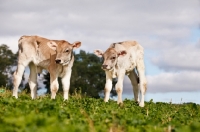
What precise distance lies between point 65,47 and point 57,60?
965mm

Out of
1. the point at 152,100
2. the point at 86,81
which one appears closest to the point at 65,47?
the point at 152,100

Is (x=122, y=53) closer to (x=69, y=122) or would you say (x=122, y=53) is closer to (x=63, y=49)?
(x=63, y=49)

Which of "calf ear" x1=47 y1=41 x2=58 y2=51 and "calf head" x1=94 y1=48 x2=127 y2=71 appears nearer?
"calf head" x1=94 y1=48 x2=127 y2=71

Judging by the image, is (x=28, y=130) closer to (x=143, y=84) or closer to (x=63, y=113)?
(x=63, y=113)

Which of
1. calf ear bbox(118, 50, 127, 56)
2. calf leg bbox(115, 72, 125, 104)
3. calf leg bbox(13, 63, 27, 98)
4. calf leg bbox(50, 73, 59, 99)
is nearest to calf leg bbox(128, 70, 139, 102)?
calf ear bbox(118, 50, 127, 56)

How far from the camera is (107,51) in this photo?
19.8 meters

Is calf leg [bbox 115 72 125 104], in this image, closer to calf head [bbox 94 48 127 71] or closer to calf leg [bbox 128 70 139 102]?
calf head [bbox 94 48 127 71]

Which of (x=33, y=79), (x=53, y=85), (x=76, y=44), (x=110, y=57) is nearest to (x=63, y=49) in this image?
(x=76, y=44)

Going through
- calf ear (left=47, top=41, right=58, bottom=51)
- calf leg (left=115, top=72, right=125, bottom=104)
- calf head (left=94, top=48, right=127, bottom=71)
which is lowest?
calf leg (left=115, top=72, right=125, bottom=104)

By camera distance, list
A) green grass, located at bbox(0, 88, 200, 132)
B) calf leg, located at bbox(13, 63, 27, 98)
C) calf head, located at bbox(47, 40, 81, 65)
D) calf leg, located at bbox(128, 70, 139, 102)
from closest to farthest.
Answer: green grass, located at bbox(0, 88, 200, 132) → calf head, located at bbox(47, 40, 81, 65) → calf leg, located at bbox(13, 63, 27, 98) → calf leg, located at bbox(128, 70, 139, 102)

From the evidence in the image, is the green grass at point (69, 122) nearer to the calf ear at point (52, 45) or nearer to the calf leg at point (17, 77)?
the calf ear at point (52, 45)

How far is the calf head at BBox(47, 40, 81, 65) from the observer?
774 inches

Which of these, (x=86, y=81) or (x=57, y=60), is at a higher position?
(x=86, y=81)

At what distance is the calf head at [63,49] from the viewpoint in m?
19.7
